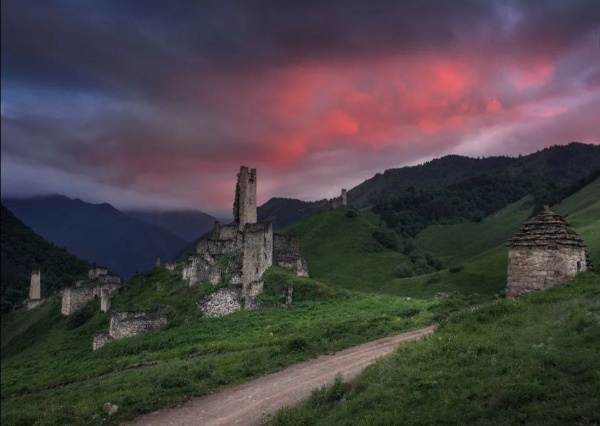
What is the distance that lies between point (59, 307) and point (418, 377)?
70.0 m

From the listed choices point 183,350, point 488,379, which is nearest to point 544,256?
point 488,379

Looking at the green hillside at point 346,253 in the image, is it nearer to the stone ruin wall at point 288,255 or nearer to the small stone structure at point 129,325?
the stone ruin wall at point 288,255

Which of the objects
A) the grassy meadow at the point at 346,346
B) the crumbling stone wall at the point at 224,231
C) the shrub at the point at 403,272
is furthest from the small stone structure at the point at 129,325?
the shrub at the point at 403,272

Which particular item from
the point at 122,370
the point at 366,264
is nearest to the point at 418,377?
the point at 122,370

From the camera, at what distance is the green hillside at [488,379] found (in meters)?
10.3

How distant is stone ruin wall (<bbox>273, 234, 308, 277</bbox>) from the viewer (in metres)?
51.0

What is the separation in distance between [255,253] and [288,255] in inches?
320

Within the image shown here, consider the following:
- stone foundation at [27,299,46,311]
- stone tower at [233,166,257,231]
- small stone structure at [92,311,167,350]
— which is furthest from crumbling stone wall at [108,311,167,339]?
stone foundation at [27,299,46,311]

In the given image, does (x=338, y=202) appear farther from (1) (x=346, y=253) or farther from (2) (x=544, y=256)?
(2) (x=544, y=256)

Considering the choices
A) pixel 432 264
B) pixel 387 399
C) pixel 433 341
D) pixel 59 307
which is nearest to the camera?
pixel 387 399

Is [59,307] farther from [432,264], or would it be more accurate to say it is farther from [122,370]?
[432,264]

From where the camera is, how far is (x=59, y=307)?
235ft

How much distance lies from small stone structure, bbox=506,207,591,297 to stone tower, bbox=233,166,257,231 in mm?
38910

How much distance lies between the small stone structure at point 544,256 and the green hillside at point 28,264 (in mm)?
147513
